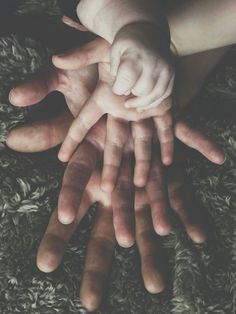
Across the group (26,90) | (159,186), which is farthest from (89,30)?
(159,186)

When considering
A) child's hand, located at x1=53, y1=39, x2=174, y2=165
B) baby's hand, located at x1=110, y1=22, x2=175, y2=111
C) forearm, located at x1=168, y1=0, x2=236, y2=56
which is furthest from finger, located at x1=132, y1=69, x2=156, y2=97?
forearm, located at x1=168, y1=0, x2=236, y2=56

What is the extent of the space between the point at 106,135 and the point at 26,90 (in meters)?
0.16

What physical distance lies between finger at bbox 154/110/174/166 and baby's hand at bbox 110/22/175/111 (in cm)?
15

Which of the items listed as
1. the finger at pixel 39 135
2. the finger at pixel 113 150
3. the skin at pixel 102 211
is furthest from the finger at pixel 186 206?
the finger at pixel 39 135

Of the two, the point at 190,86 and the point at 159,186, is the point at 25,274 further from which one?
the point at 190,86

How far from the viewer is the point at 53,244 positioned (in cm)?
83

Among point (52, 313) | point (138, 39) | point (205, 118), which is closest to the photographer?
point (138, 39)

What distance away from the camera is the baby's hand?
2.28ft

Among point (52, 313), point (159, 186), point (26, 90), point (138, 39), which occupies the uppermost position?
point (138, 39)

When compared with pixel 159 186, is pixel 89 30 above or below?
above

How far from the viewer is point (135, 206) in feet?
3.01

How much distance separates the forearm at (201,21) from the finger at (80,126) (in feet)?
0.69

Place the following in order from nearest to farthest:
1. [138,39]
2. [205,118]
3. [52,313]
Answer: [138,39] → [52,313] → [205,118]

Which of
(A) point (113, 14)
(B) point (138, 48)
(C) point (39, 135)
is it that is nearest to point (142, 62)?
(B) point (138, 48)
